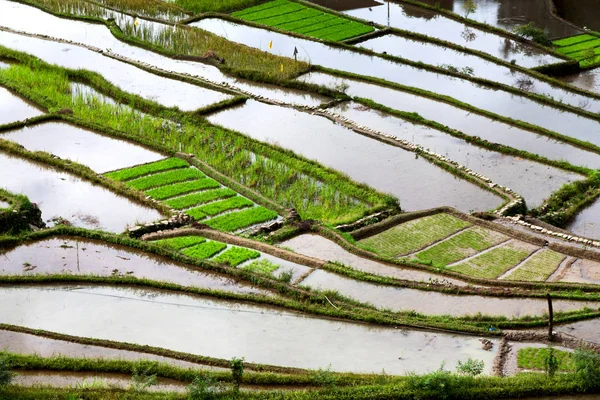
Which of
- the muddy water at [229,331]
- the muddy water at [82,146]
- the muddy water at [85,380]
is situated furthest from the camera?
the muddy water at [82,146]

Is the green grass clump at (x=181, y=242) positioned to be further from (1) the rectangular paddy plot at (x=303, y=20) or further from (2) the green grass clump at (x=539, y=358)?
(1) the rectangular paddy plot at (x=303, y=20)

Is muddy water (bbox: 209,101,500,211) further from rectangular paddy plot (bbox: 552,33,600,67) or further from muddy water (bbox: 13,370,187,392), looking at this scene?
rectangular paddy plot (bbox: 552,33,600,67)

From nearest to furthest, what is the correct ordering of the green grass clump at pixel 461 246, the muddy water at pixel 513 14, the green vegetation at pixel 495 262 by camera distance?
the green vegetation at pixel 495 262 → the green grass clump at pixel 461 246 → the muddy water at pixel 513 14

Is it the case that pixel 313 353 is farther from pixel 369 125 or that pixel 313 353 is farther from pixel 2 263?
pixel 369 125

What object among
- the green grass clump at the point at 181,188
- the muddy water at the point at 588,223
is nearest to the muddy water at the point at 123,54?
the green grass clump at the point at 181,188

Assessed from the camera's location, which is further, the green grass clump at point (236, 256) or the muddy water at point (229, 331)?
the green grass clump at point (236, 256)

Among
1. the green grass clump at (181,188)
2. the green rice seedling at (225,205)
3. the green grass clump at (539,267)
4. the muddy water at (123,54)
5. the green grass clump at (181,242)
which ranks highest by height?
the muddy water at (123,54)
